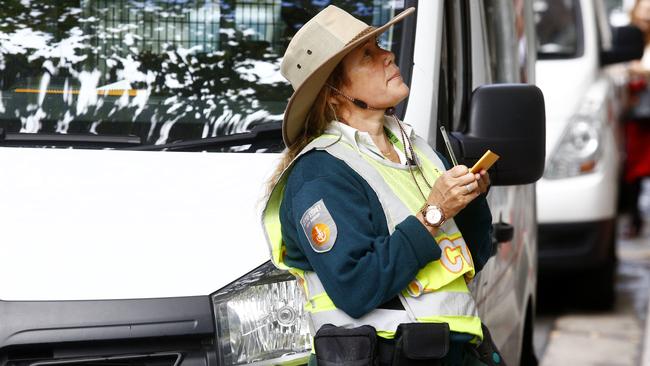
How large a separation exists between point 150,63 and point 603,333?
4818 millimetres

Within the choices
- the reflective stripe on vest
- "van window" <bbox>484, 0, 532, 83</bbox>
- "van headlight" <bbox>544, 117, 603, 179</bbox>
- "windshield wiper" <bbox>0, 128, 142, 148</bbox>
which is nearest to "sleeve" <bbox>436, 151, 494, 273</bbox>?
the reflective stripe on vest

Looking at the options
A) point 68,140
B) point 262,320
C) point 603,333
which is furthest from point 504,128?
point 603,333

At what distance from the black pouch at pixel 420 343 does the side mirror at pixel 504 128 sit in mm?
790

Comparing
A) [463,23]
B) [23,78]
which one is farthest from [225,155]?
[463,23]

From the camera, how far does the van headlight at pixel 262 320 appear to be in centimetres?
335

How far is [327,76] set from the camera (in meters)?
3.22

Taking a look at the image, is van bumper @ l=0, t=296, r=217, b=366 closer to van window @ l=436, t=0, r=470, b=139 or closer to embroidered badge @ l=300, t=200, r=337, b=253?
embroidered badge @ l=300, t=200, r=337, b=253

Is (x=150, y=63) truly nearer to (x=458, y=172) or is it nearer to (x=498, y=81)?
(x=458, y=172)

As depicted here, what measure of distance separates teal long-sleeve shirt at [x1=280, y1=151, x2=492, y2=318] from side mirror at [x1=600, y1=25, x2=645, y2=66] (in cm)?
643

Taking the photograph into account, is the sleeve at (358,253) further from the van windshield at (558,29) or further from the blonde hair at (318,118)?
the van windshield at (558,29)

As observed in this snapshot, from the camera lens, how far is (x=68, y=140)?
3.78 meters

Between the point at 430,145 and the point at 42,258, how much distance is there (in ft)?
3.47

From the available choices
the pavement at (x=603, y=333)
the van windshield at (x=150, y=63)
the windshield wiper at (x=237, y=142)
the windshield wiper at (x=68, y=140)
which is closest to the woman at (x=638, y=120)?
the pavement at (x=603, y=333)

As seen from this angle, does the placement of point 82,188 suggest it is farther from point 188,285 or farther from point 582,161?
point 582,161
